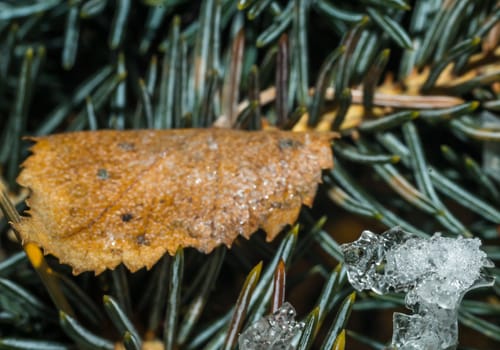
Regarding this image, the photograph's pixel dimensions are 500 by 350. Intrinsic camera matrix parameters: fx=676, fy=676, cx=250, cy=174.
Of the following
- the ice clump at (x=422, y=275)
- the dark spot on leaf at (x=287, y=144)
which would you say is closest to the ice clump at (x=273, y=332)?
the ice clump at (x=422, y=275)

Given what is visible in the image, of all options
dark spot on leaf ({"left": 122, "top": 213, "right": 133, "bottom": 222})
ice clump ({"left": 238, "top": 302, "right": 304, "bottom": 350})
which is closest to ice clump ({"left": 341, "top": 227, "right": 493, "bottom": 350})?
ice clump ({"left": 238, "top": 302, "right": 304, "bottom": 350})

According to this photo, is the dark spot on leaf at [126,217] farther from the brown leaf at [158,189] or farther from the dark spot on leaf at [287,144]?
the dark spot on leaf at [287,144]

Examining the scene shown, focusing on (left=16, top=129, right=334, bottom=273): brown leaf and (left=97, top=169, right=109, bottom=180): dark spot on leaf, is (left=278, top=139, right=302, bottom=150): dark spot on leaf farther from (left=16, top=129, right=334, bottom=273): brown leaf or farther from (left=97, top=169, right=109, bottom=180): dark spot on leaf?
(left=97, top=169, right=109, bottom=180): dark spot on leaf

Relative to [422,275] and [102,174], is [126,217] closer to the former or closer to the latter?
[102,174]

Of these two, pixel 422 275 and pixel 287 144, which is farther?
pixel 287 144

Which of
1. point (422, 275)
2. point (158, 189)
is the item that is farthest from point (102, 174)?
point (422, 275)

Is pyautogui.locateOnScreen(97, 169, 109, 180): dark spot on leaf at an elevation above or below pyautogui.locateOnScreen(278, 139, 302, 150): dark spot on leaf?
below

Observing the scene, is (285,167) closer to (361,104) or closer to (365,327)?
(361,104)
